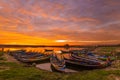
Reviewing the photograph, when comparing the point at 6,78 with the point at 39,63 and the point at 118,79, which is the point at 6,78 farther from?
the point at 39,63

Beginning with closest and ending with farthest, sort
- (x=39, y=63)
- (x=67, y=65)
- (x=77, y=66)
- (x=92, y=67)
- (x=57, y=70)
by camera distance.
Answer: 1. (x=57, y=70)
2. (x=92, y=67)
3. (x=77, y=66)
4. (x=67, y=65)
5. (x=39, y=63)

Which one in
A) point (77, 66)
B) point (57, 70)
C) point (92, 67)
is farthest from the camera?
point (77, 66)

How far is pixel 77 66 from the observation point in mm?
33594

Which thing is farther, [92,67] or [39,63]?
[39,63]

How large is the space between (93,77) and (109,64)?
1528 centimetres

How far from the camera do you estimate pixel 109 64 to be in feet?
111

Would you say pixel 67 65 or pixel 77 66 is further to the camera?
pixel 67 65

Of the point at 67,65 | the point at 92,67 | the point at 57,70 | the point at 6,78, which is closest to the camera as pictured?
the point at 6,78

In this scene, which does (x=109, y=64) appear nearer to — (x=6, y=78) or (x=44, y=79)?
(x=44, y=79)

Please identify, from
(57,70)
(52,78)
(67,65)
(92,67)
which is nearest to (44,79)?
(52,78)

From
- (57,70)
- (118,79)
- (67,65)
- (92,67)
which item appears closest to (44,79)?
(57,70)

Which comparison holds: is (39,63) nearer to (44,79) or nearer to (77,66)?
(77,66)

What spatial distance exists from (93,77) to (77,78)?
7.39ft

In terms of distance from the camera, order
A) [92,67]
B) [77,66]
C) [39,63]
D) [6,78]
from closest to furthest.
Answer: [6,78], [92,67], [77,66], [39,63]
